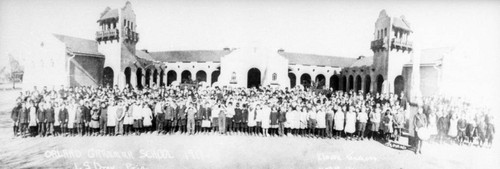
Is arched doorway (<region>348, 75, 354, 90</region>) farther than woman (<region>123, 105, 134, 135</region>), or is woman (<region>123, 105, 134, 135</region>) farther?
arched doorway (<region>348, 75, 354, 90</region>)

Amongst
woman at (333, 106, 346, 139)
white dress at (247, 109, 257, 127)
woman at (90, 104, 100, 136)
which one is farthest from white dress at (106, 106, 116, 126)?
woman at (333, 106, 346, 139)

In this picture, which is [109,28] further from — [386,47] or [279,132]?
[386,47]

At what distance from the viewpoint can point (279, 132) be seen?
17.1 feet

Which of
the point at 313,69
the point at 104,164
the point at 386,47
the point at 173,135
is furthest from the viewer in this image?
the point at 313,69

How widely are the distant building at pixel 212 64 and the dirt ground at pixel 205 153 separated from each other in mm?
992

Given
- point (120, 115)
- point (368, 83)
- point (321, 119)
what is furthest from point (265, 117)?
point (120, 115)

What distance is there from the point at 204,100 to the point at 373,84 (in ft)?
10.6

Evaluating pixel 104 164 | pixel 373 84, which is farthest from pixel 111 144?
pixel 373 84

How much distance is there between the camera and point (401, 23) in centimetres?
516

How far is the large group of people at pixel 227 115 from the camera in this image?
4.82m

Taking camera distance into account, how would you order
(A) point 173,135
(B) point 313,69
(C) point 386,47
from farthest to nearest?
(B) point 313,69, (C) point 386,47, (A) point 173,135

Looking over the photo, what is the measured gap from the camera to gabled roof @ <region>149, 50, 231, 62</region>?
5322 millimetres

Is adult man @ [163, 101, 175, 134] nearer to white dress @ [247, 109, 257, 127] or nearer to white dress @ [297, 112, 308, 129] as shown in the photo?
white dress @ [247, 109, 257, 127]

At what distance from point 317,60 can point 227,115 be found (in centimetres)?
213
